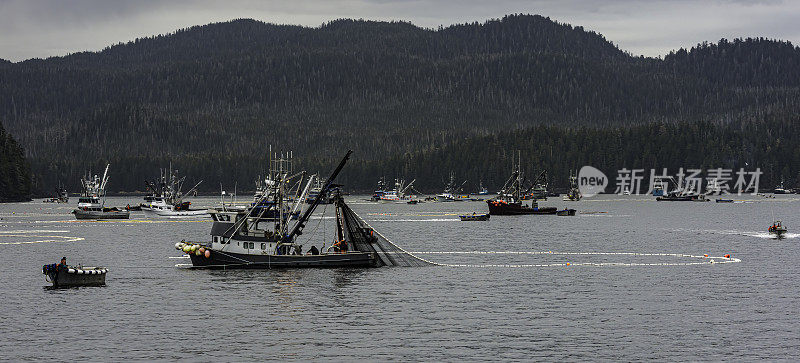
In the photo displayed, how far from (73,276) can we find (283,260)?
24.6 m

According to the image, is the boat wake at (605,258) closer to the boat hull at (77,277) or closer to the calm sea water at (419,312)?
the calm sea water at (419,312)

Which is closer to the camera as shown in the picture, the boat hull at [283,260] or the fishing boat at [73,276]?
the fishing boat at [73,276]

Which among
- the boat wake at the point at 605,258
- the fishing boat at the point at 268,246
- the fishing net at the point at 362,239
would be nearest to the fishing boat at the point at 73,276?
the fishing boat at the point at 268,246

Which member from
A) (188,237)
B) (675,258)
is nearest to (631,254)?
(675,258)

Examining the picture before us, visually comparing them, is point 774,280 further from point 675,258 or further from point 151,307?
point 151,307

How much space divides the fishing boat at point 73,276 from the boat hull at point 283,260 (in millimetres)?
15553

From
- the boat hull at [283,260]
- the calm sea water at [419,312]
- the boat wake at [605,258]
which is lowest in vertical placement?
the calm sea water at [419,312]

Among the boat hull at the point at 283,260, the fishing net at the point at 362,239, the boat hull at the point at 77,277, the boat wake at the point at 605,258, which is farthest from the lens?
the boat wake at the point at 605,258

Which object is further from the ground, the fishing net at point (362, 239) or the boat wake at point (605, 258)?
the fishing net at point (362, 239)

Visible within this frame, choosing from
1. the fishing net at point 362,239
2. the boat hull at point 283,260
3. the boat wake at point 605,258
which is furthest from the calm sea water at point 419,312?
the fishing net at point 362,239

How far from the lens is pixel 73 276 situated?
355 ft

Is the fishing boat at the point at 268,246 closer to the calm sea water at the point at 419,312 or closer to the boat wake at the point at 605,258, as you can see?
the calm sea water at the point at 419,312

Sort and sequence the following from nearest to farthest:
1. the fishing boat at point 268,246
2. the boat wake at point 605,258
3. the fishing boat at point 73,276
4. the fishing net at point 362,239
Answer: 1. the fishing boat at point 73,276
2. the fishing boat at point 268,246
3. the fishing net at point 362,239
4. the boat wake at point 605,258

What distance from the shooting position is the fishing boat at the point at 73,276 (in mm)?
106562
